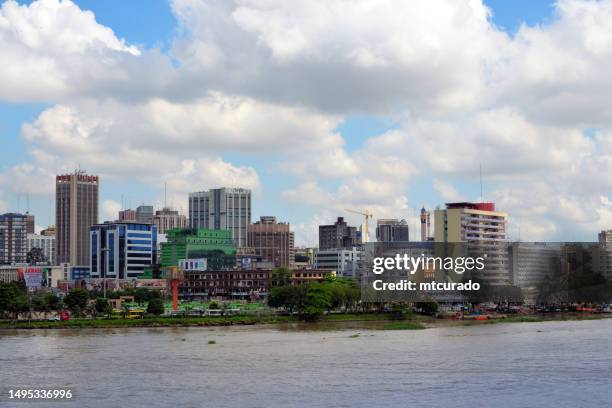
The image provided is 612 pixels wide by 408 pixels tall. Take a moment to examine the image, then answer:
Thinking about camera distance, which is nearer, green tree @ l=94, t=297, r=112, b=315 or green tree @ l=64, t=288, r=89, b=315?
green tree @ l=64, t=288, r=89, b=315

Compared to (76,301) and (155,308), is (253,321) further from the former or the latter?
(76,301)

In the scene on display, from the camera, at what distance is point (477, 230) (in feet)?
624

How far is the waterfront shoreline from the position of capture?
9862cm

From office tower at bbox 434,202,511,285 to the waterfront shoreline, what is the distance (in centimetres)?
5524

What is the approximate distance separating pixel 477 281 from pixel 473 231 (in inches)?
1740

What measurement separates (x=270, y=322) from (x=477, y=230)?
92500mm

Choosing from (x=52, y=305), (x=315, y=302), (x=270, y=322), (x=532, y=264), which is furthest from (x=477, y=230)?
(x=52, y=305)

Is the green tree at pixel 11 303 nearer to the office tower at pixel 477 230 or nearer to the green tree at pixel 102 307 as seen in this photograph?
the green tree at pixel 102 307

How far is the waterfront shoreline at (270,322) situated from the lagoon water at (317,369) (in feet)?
40.9

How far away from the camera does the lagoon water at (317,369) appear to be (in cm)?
4459

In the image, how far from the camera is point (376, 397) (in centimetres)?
4453

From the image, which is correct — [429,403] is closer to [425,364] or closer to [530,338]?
[425,364]

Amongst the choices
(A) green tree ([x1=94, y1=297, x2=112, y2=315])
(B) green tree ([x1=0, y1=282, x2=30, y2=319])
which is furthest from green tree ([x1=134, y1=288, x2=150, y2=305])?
(B) green tree ([x1=0, y1=282, x2=30, y2=319])

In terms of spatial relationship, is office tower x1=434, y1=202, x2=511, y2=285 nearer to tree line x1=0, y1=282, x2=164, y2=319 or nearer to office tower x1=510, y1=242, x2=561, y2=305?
office tower x1=510, y1=242, x2=561, y2=305
